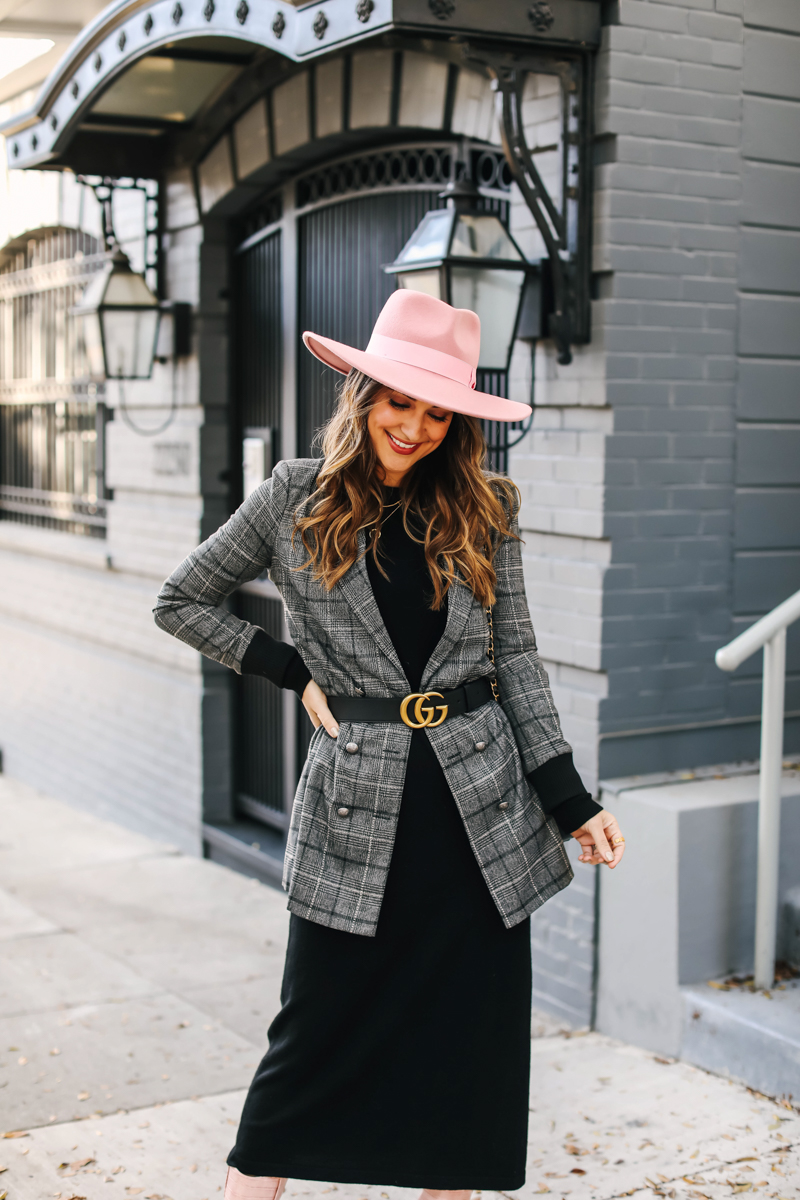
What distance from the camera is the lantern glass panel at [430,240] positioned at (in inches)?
155

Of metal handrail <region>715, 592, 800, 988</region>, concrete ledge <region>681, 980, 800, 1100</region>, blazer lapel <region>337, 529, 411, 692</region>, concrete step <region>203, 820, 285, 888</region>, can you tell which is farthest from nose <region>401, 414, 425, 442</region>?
concrete step <region>203, 820, 285, 888</region>

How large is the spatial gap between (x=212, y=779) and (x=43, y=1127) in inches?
122

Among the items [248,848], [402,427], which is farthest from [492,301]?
[248,848]

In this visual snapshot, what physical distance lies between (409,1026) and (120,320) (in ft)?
14.8

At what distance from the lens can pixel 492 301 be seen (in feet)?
13.1

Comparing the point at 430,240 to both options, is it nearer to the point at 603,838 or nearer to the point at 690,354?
the point at 690,354

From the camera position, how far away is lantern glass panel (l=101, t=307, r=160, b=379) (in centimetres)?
630

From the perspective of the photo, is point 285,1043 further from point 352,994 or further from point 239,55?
point 239,55

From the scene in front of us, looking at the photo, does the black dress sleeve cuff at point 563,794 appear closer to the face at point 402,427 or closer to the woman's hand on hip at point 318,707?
the woman's hand on hip at point 318,707

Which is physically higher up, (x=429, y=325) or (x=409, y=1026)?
(x=429, y=325)

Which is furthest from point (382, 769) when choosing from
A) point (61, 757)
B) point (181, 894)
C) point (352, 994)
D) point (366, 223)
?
point (61, 757)

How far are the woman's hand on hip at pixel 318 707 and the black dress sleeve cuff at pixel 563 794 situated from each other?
412mm

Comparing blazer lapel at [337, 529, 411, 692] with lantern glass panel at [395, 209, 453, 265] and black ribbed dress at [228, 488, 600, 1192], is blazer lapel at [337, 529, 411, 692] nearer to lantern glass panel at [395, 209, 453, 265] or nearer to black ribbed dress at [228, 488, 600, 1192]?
black ribbed dress at [228, 488, 600, 1192]

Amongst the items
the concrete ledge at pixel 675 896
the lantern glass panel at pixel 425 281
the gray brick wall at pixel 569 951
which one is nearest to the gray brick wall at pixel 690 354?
the concrete ledge at pixel 675 896
